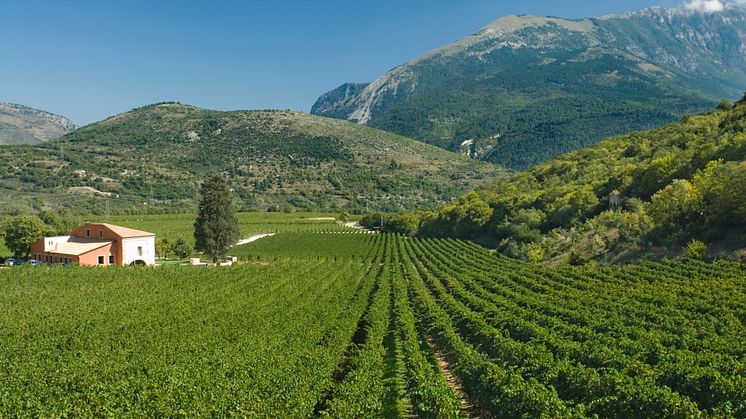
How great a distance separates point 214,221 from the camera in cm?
6197

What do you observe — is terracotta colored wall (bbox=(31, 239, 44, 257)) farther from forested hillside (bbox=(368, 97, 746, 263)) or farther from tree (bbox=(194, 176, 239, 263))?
forested hillside (bbox=(368, 97, 746, 263))

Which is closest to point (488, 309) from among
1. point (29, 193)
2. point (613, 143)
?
point (613, 143)

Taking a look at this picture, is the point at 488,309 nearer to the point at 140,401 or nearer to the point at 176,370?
the point at 176,370

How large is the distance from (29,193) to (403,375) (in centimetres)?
14566

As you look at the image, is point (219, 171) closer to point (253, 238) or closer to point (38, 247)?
point (253, 238)

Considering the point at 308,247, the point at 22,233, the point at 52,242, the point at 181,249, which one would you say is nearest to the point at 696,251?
the point at 308,247

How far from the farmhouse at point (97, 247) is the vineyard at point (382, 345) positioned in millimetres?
11654

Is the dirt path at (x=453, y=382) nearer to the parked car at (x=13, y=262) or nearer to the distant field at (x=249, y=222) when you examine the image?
the parked car at (x=13, y=262)

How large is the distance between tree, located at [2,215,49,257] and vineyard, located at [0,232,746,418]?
18491 mm

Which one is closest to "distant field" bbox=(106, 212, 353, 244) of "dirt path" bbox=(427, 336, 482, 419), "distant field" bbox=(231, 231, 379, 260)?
"distant field" bbox=(231, 231, 379, 260)

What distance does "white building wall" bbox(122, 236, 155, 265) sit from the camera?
59.8 metres

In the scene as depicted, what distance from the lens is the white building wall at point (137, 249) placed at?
5981 centimetres

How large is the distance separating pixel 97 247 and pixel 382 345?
1752 inches

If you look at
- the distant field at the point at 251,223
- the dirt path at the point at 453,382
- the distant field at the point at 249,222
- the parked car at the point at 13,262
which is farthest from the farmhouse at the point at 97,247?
the dirt path at the point at 453,382
